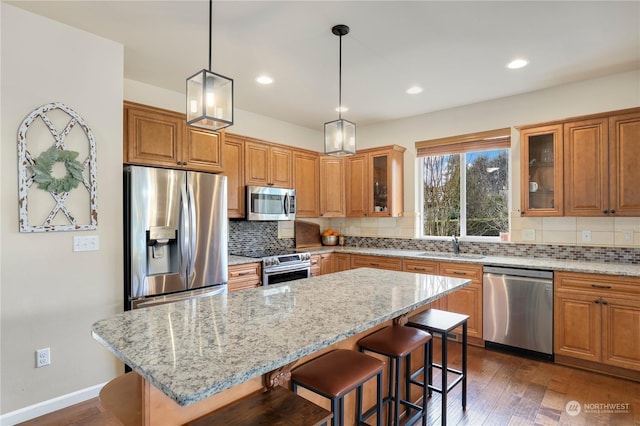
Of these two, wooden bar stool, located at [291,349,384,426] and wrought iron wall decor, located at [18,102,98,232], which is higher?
wrought iron wall decor, located at [18,102,98,232]

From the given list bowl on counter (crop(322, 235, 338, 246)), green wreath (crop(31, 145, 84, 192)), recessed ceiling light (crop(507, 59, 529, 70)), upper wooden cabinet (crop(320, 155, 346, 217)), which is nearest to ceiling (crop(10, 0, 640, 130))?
recessed ceiling light (crop(507, 59, 529, 70))

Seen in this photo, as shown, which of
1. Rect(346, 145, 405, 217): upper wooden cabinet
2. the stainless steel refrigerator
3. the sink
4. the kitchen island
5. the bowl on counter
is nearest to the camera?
the kitchen island

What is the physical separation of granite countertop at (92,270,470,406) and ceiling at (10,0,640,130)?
1849mm

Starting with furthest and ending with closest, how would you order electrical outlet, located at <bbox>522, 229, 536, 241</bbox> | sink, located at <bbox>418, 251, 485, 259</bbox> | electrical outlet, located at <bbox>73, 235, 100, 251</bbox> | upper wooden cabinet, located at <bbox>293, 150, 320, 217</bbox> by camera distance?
upper wooden cabinet, located at <bbox>293, 150, 320, 217</bbox> → sink, located at <bbox>418, 251, 485, 259</bbox> → electrical outlet, located at <bbox>522, 229, 536, 241</bbox> → electrical outlet, located at <bbox>73, 235, 100, 251</bbox>

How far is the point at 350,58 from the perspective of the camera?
2.94m

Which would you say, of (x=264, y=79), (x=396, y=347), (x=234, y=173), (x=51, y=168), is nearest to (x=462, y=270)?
(x=396, y=347)

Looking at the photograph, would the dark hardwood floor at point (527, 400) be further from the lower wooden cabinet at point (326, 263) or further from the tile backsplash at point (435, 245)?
the lower wooden cabinet at point (326, 263)

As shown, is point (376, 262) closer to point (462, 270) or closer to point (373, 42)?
point (462, 270)

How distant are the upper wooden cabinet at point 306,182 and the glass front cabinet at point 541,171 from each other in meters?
2.61

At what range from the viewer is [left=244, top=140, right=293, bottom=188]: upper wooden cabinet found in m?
4.10

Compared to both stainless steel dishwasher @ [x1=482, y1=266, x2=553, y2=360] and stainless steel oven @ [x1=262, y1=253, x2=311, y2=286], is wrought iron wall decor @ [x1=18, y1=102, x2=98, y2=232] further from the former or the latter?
stainless steel dishwasher @ [x1=482, y1=266, x2=553, y2=360]

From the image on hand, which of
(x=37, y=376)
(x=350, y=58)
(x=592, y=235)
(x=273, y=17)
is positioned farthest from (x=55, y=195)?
(x=592, y=235)

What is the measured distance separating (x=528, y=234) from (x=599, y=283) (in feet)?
3.14

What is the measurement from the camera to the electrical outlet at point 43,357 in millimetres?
2287
